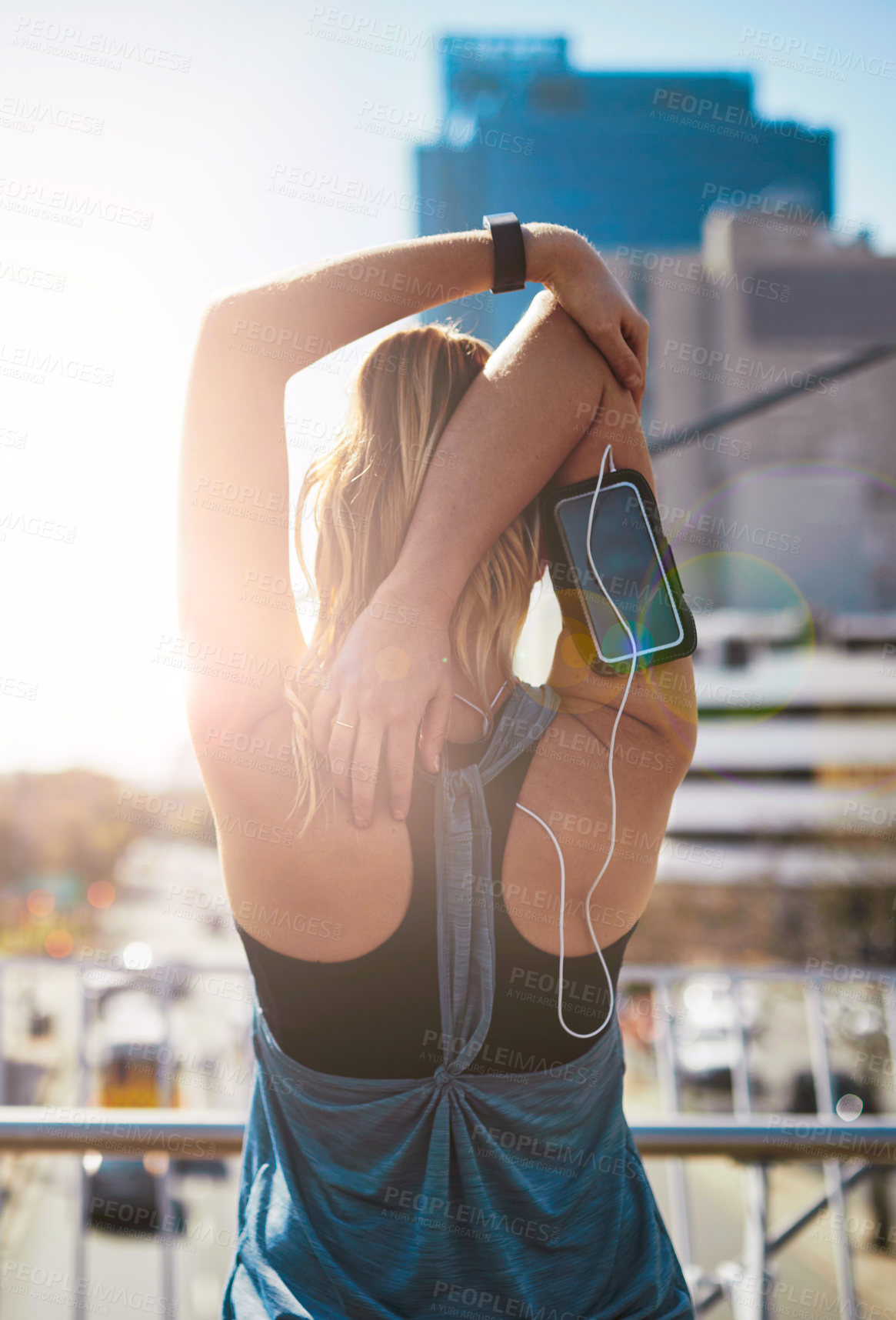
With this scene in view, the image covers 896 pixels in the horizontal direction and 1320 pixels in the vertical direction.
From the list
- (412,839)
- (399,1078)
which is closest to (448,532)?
(412,839)

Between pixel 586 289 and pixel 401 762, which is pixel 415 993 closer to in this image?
pixel 401 762

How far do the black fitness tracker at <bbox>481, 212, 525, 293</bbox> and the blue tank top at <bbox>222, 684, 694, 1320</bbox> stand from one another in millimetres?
579

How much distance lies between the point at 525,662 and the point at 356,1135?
0.64 m

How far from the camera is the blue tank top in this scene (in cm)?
92

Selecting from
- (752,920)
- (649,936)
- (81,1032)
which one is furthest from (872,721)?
(81,1032)

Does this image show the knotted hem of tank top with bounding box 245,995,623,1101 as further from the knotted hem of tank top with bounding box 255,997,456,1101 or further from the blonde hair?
the blonde hair

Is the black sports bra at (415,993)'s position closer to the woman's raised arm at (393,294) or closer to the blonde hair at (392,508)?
the blonde hair at (392,508)

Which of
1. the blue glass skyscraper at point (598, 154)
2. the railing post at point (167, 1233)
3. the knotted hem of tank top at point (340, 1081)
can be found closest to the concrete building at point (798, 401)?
the blue glass skyscraper at point (598, 154)

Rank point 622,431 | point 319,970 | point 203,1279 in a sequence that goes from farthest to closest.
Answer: point 203,1279 < point 622,431 < point 319,970

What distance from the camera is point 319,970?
36.0 inches

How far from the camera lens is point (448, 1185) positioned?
93 cm

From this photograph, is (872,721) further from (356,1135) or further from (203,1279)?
(356,1135)

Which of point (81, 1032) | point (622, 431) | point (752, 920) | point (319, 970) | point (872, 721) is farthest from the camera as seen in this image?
point (872, 721)

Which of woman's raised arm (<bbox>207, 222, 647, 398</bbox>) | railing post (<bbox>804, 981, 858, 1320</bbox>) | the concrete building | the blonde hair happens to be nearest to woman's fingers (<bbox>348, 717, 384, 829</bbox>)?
the blonde hair
